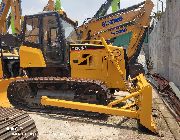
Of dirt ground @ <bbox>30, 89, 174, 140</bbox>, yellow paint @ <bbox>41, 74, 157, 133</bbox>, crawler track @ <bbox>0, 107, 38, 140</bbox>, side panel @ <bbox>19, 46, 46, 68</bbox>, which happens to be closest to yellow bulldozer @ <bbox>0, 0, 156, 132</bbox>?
side panel @ <bbox>19, 46, 46, 68</bbox>

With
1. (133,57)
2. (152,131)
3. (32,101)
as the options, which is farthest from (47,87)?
(133,57)

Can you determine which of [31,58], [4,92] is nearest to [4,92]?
[4,92]

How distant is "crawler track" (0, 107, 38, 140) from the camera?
147 inches

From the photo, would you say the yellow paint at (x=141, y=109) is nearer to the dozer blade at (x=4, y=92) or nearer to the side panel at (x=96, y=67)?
the side panel at (x=96, y=67)

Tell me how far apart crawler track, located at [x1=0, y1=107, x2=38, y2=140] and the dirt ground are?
45.1 inches

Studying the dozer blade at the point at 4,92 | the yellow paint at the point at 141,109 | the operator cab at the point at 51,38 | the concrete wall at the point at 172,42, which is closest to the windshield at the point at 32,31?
the operator cab at the point at 51,38

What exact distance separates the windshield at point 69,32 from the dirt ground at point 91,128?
2780 mm

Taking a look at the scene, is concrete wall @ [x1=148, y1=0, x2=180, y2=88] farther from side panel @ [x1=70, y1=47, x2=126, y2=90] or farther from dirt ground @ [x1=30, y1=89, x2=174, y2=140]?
dirt ground @ [x1=30, y1=89, x2=174, y2=140]

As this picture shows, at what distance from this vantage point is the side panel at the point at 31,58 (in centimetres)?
874

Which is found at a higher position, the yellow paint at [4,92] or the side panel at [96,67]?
the side panel at [96,67]

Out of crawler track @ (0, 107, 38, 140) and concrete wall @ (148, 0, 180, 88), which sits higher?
concrete wall @ (148, 0, 180, 88)

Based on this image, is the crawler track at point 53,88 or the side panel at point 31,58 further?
the side panel at point 31,58

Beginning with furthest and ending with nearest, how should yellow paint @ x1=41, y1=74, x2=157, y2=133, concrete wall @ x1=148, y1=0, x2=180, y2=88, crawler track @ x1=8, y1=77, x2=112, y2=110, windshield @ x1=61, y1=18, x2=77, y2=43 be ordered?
concrete wall @ x1=148, y1=0, x2=180, y2=88 < windshield @ x1=61, y1=18, x2=77, y2=43 < crawler track @ x1=8, y1=77, x2=112, y2=110 < yellow paint @ x1=41, y1=74, x2=157, y2=133

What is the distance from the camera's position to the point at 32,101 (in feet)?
25.7
